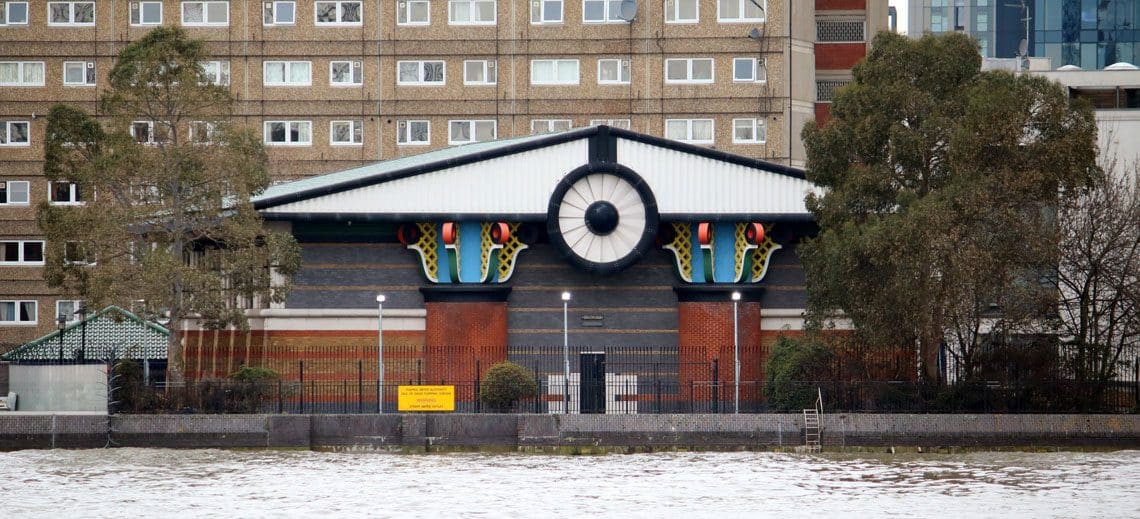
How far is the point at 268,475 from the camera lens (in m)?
49.1

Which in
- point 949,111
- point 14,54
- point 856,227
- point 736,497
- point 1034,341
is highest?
point 14,54

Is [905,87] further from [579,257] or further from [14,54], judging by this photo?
[14,54]

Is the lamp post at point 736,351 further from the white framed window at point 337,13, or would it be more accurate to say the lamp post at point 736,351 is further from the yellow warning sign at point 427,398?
the white framed window at point 337,13

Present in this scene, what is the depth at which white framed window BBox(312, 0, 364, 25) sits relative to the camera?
90688 millimetres

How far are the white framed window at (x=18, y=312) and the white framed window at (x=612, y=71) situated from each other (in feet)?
99.1

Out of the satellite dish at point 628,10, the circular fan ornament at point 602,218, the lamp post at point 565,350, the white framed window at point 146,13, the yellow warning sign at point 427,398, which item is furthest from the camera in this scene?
the white framed window at point 146,13

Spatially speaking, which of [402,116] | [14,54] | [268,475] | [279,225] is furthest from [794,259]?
[14,54]

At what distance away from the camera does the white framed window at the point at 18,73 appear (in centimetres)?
9219

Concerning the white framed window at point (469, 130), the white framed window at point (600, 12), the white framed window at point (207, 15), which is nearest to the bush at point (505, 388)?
the white framed window at point (469, 130)

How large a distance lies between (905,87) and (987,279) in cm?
678

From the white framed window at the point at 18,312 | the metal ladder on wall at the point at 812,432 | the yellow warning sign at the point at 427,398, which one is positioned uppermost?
the white framed window at the point at 18,312

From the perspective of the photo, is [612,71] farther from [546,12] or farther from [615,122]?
[546,12]

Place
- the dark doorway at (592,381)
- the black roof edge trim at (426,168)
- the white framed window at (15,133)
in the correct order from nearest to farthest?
1. the dark doorway at (592,381)
2. the black roof edge trim at (426,168)
3. the white framed window at (15,133)

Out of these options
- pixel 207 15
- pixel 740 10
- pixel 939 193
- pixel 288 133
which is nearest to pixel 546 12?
pixel 740 10
